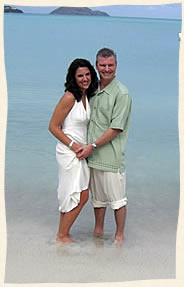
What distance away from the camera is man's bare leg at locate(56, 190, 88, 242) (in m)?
4.94

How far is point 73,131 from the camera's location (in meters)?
4.83

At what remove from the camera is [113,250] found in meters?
Result: 4.95

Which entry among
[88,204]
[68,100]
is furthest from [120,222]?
[68,100]

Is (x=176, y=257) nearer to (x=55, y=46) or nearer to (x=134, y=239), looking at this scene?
(x=134, y=239)

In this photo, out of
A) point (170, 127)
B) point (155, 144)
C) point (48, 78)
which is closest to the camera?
point (155, 144)

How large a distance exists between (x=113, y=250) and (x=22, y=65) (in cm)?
847

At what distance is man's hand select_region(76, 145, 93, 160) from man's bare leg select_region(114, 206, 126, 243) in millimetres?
500

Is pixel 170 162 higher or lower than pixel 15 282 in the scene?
higher

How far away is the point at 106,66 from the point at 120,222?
3.78ft

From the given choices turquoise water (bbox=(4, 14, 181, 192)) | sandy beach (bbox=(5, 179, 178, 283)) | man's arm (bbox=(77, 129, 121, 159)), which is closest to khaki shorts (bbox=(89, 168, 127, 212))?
man's arm (bbox=(77, 129, 121, 159))

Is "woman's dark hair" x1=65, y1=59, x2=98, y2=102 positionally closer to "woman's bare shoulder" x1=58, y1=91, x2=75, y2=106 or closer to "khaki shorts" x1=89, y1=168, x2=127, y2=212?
"woman's bare shoulder" x1=58, y1=91, x2=75, y2=106

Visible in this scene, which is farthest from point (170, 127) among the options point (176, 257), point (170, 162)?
point (176, 257)


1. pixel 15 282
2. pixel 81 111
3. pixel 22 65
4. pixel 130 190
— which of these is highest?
pixel 22 65

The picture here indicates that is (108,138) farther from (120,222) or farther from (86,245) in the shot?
(86,245)
